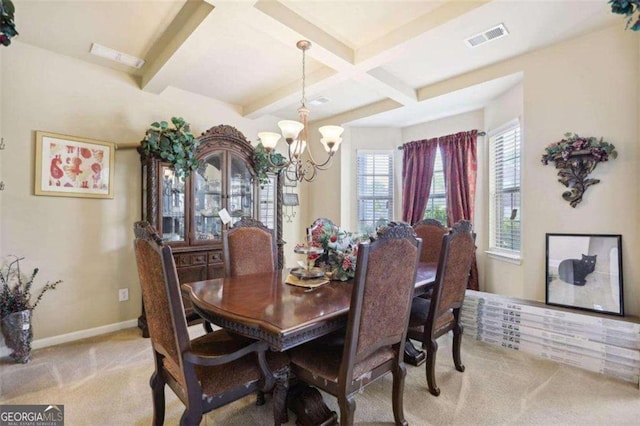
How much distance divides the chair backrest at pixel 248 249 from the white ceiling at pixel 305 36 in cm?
156

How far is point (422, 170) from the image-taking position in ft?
14.5

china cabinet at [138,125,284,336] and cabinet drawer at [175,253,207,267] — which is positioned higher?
china cabinet at [138,125,284,336]

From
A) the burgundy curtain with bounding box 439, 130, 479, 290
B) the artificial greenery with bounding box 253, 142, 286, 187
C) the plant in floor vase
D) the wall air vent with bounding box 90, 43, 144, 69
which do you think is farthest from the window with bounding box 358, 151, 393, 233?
the plant in floor vase

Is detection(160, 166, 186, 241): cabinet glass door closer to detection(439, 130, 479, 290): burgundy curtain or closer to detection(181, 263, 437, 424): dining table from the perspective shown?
detection(181, 263, 437, 424): dining table

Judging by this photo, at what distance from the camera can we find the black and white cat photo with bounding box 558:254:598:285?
2582 millimetres

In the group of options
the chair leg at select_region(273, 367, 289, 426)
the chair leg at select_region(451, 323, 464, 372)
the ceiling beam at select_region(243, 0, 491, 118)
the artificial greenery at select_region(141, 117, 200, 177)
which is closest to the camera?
the chair leg at select_region(273, 367, 289, 426)

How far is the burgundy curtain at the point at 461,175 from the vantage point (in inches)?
155

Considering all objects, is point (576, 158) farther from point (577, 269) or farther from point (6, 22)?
point (6, 22)

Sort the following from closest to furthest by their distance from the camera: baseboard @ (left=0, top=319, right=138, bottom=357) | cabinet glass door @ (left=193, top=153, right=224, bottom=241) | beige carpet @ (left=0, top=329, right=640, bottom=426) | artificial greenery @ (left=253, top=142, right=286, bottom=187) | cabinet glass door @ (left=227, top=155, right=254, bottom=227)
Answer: beige carpet @ (left=0, top=329, right=640, bottom=426)
baseboard @ (left=0, top=319, right=138, bottom=357)
cabinet glass door @ (left=193, top=153, right=224, bottom=241)
cabinet glass door @ (left=227, top=155, right=254, bottom=227)
artificial greenery @ (left=253, top=142, right=286, bottom=187)

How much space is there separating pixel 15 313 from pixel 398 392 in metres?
3.00

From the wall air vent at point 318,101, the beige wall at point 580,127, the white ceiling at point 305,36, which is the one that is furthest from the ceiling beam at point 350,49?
the beige wall at point 580,127

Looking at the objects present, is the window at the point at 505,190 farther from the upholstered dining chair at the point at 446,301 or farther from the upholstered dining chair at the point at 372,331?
the upholstered dining chair at the point at 372,331

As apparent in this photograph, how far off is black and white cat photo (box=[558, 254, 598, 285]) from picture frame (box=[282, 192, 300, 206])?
3.39 meters

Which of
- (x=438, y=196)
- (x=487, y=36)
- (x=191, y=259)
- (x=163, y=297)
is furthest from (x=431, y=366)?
(x=438, y=196)
